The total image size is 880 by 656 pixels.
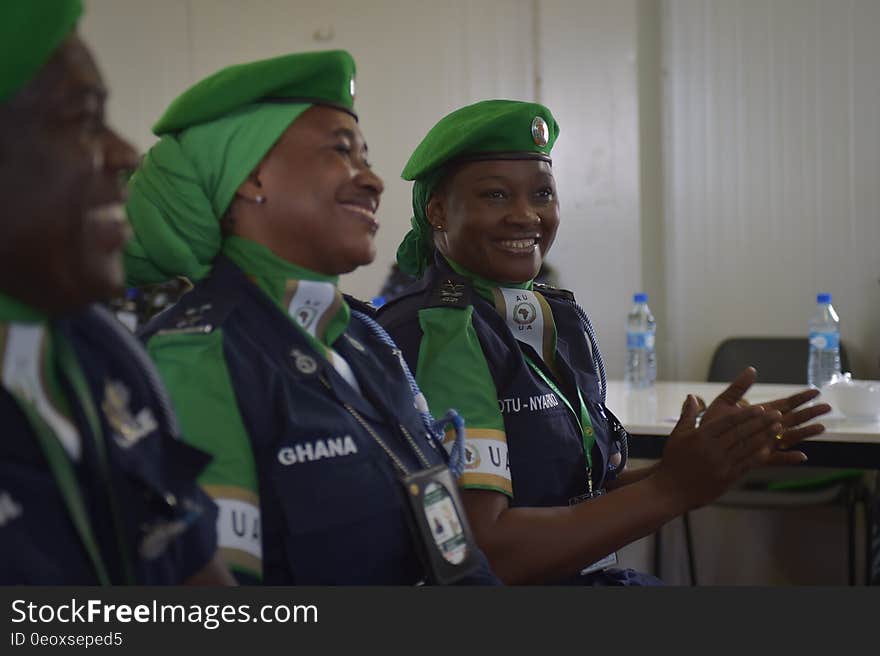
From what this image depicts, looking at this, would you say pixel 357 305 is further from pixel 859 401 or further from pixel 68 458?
pixel 859 401

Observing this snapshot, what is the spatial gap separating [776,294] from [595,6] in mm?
1581

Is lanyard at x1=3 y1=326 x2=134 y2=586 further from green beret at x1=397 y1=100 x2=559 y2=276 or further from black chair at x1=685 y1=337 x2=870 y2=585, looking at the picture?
black chair at x1=685 y1=337 x2=870 y2=585

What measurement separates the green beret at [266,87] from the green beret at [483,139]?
0.49 m

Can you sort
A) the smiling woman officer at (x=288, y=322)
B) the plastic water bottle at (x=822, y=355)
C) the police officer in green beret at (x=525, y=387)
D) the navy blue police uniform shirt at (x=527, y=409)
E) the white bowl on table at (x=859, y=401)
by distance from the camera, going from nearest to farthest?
the smiling woman officer at (x=288, y=322), the police officer in green beret at (x=525, y=387), the navy blue police uniform shirt at (x=527, y=409), the white bowl on table at (x=859, y=401), the plastic water bottle at (x=822, y=355)

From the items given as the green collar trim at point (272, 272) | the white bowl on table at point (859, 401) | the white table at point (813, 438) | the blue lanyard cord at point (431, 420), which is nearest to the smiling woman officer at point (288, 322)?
the green collar trim at point (272, 272)

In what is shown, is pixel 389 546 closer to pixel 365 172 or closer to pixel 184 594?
pixel 184 594

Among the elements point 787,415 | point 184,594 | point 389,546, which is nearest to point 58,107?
point 184,594

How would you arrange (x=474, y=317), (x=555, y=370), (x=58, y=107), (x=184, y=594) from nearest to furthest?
1. (x=58, y=107)
2. (x=184, y=594)
3. (x=474, y=317)
4. (x=555, y=370)

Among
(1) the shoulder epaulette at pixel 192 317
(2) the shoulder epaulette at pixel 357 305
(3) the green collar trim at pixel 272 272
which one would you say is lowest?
(2) the shoulder epaulette at pixel 357 305

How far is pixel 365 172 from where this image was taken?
110 centimetres

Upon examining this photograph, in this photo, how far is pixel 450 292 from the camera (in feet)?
5.00

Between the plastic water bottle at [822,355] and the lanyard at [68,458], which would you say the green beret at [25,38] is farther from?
the plastic water bottle at [822,355]

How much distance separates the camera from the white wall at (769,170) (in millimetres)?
4051

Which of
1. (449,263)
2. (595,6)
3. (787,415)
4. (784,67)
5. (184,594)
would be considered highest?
(595,6)
